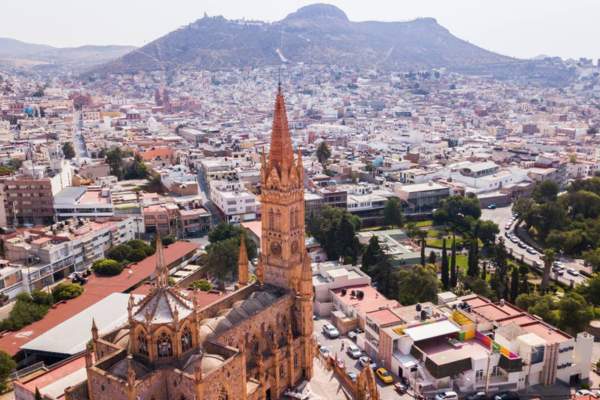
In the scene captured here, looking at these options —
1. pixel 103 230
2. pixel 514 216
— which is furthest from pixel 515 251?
pixel 103 230

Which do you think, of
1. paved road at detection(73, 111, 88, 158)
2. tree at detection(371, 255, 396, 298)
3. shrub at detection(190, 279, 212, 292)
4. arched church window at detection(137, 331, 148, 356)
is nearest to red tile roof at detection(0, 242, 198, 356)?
shrub at detection(190, 279, 212, 292)

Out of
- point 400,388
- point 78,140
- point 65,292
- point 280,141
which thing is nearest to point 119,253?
point 65,292

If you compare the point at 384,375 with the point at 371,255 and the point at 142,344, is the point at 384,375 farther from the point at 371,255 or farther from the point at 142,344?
the point at 142,344

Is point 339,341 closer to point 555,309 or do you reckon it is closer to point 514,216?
point 555,309

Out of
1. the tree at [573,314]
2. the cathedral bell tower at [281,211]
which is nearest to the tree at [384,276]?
the tree at [573,314]

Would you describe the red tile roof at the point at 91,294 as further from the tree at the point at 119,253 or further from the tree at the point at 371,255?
the tree at the point at 371,255

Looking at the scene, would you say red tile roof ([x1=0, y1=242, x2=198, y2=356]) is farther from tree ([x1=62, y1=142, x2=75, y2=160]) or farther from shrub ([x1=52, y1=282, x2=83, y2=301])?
tree ([x1=62, y1=142, x2=75, y2=160])
